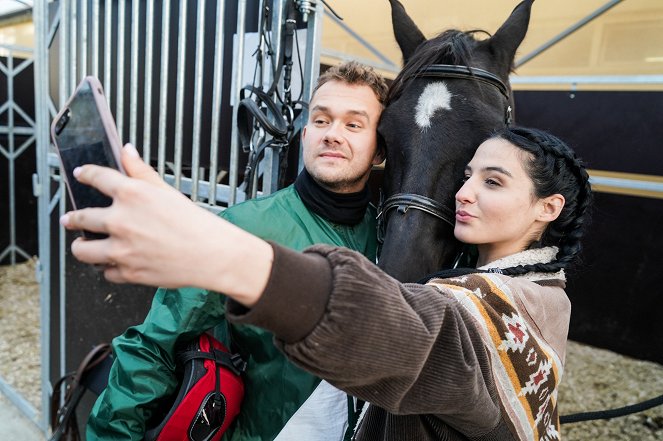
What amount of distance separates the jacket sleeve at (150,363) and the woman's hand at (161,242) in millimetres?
791

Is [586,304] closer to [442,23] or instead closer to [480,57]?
[442,23]

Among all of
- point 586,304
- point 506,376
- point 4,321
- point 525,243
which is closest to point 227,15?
point 525,243

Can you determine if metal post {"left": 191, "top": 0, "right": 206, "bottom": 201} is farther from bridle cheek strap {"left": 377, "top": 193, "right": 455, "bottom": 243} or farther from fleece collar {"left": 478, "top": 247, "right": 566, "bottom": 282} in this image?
fleece collar {"left": 478, "top": 247, "right": 566, "bottom": 282}

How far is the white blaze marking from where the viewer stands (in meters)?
1.25


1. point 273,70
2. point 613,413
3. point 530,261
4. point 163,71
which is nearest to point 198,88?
point 163,71

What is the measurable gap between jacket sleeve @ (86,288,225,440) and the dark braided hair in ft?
2.60

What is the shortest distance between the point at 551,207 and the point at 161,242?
85 cm

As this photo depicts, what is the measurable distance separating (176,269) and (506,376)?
1.74ft

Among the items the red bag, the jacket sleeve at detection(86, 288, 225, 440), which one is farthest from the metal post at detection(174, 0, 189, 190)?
the red bag

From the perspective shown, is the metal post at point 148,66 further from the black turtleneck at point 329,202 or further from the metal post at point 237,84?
the black turtleneck at point 329,202

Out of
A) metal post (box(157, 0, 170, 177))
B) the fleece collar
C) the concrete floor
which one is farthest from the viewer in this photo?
Answer: the concrete floor

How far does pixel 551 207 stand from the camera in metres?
1.02

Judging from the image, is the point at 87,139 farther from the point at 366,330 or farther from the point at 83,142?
the point at 366,330

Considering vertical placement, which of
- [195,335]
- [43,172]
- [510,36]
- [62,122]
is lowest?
[195,335]
